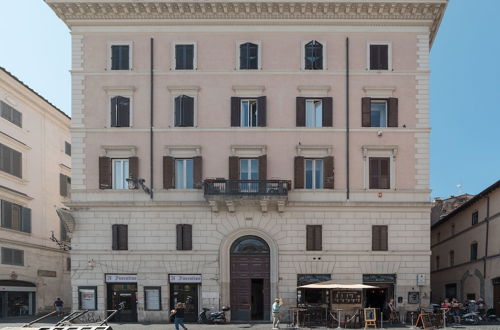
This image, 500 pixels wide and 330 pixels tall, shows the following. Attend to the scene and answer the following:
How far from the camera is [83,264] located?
36.8 m

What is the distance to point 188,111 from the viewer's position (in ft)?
123

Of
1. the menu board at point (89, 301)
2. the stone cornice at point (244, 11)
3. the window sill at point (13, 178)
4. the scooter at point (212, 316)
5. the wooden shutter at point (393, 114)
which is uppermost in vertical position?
the stone cornice at point (244, 11)

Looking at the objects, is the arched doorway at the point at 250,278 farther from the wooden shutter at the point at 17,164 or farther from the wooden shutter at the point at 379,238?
the wooden shutter at the point at 17,164

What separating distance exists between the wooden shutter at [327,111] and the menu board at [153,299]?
15.2 meters

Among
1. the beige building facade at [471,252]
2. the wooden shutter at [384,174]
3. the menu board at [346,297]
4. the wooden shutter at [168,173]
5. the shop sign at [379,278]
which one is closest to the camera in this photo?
the menu board at [346,297]

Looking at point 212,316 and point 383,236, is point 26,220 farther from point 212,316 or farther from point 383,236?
point 383,236

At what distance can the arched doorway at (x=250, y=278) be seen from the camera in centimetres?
3669

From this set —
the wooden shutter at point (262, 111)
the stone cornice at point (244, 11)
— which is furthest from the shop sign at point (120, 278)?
the stone cornice at point (244, 11)

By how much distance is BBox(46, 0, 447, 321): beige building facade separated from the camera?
36531 mm

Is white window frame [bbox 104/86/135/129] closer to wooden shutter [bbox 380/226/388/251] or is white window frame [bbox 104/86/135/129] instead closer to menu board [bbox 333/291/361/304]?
menu board [bbox 333/291/361/304]

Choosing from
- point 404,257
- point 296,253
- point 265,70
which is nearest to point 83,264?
point 296,253

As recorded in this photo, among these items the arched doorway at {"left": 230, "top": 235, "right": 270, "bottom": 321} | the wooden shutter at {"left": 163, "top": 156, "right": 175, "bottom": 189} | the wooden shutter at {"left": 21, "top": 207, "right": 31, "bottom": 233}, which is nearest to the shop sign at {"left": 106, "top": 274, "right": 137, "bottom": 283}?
the wooden shutter at {"left": 163, "top": 156, "right": 175, "bottom": 189}

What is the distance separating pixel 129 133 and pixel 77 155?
3.68m

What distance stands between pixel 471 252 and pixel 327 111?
18.2m
